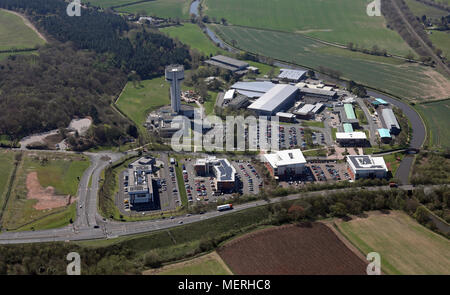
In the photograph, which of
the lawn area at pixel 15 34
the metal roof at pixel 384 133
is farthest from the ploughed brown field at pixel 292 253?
the lawn area at pixel 15 34

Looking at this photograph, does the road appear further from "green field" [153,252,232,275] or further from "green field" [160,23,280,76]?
"green field" [160,23,280,76]

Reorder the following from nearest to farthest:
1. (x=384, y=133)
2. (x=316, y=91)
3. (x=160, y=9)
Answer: (x=384, y=133) < (x=316, y=91) < (x=160, y=9)

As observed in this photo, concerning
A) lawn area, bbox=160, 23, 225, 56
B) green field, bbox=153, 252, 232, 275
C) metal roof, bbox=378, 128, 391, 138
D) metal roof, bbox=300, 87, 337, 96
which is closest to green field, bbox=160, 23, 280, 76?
lawn area, bbox=160, 23, 225, 56

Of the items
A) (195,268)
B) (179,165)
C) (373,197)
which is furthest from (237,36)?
(195,268)

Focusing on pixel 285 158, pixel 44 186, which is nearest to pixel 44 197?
pixel 44 186

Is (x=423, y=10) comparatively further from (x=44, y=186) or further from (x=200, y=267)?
(x=200, y=267)

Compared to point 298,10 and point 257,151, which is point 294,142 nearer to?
point 257,151
